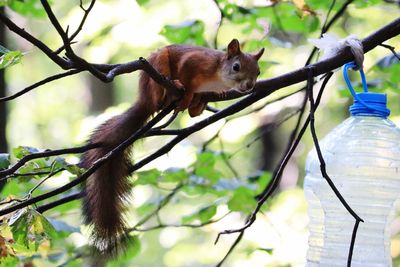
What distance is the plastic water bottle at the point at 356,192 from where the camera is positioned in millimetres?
1528

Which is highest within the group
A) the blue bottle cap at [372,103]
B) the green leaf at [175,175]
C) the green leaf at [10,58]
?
the green leaf at [175,175]

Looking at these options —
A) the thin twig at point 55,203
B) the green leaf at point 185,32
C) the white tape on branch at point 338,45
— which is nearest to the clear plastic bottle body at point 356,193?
the white tape on branch at point 338,45

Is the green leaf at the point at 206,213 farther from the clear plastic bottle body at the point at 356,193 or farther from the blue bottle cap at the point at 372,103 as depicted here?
the blue bottle cap at the point at 372,103

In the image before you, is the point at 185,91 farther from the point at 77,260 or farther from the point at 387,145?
the point at 77,260

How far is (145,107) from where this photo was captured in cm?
174

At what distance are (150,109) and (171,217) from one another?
6321 mm

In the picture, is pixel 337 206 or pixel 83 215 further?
pixel 337 206

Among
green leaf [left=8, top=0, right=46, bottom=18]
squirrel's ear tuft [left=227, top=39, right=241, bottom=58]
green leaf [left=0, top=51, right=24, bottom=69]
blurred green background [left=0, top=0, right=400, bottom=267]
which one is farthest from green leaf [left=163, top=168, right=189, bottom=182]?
green leaf [left=0, top=51, right=24, bottom=69]

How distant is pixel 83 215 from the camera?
4.93 feet

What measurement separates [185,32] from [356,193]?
870mm

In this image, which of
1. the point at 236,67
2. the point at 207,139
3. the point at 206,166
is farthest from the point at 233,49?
the point at 207,139

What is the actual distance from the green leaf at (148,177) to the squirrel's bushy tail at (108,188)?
376 mm

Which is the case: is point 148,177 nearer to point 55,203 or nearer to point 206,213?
point 206,213

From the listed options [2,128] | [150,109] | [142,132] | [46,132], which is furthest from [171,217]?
[142,132]
